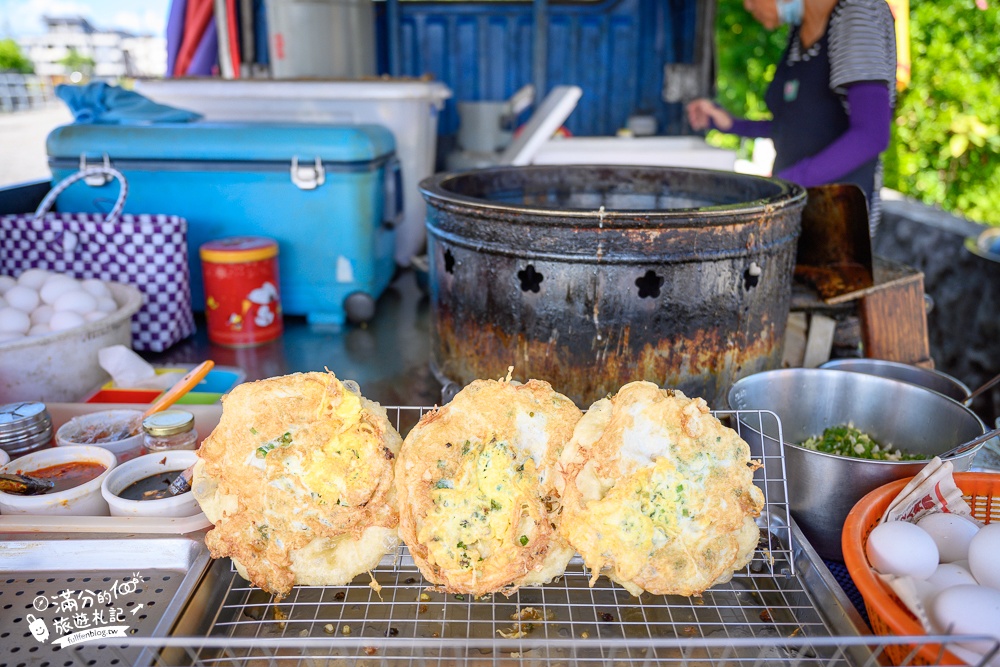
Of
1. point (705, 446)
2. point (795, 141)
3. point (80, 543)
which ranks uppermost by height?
point (795, 141)

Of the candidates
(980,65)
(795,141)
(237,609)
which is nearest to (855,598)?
(237,609)

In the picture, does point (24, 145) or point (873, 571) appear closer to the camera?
point (873, 571)

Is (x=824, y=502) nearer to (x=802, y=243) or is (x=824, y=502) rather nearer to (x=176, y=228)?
(x=802, y=243)

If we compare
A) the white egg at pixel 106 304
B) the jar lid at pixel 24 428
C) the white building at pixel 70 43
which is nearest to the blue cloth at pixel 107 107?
the white egg at pixel 106 304

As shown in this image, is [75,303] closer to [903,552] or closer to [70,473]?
[70,473]

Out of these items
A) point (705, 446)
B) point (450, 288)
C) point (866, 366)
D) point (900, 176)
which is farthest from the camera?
point (900, 176)

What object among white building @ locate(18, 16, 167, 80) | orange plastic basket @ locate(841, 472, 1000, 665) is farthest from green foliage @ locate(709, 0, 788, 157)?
white building @ locate(18, 16, 167, 80)

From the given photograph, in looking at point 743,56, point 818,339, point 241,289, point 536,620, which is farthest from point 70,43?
point 536,620
